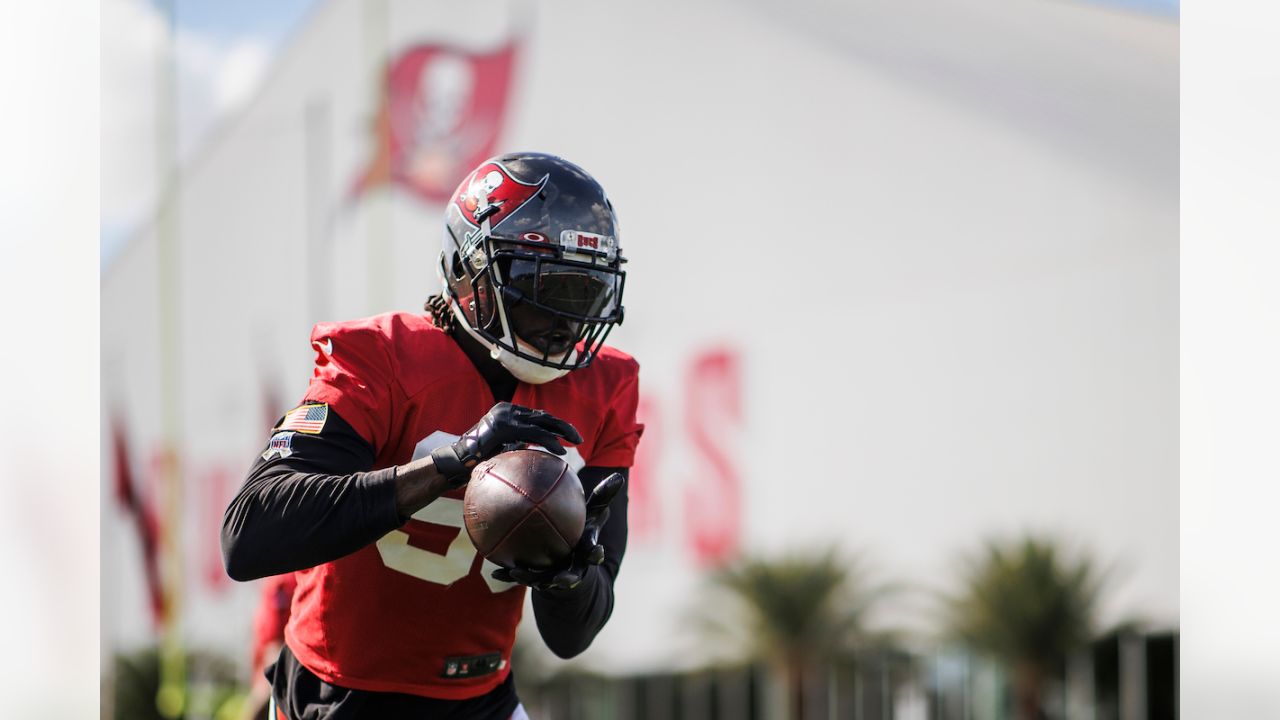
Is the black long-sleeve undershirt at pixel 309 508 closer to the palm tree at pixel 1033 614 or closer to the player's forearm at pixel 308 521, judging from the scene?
the player's forearm at pixel 308 521

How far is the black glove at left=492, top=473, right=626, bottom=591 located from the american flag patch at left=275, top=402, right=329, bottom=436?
438mm

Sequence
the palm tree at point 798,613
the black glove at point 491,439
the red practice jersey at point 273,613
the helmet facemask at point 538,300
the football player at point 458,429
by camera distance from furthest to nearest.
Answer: the palm tree at point 798,613 < the red practice jersey at point 273,613 < the helmet facemask at point 538,300 < the football player at point 458,429 < the black glove at point 491,439

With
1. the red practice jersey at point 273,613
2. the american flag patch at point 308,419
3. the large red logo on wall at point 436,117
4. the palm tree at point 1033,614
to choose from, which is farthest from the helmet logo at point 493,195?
the large red logo on wall at point 436,117

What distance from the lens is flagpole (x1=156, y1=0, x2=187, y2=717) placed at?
1581cm

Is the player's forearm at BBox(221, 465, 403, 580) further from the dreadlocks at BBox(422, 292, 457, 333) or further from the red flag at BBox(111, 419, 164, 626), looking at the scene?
the red flag at BBox(111, 419, 164, 626)

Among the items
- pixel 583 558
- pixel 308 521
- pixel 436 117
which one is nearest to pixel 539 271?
pixel 583 558

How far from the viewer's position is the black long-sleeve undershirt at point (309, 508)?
7.96 ft

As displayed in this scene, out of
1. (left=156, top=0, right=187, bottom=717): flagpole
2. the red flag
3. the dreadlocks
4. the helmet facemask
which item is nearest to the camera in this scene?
the helmet facemask

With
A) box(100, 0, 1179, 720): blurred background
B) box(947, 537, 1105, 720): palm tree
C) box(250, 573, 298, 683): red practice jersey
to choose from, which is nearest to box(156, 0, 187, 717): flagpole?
box(100, 0, 1179, 720): blurred background

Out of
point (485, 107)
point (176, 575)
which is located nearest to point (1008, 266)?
point (485, 107)

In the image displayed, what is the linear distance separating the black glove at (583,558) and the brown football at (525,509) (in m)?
0.02

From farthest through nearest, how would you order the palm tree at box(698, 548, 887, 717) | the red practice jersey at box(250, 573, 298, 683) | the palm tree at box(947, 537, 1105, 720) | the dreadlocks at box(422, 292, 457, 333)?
the palm tree at box(698, 548, 887, 717) → the palm tree at box(947, 537, 1105, 720) → the red practice jersey at box(250, 573, 298, 683) → the dreadlocks at box(422, 292, 457, 333)

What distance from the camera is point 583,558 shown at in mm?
2588
